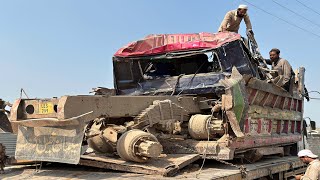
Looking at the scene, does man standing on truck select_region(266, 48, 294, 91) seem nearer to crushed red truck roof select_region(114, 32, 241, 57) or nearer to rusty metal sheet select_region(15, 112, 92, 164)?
crushed red truck roof select_region(114, 32, 241, 57)

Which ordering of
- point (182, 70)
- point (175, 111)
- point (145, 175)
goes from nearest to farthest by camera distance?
point (145, 175), point (175, 111), point (182, 70)

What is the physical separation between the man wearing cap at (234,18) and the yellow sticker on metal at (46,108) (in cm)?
454

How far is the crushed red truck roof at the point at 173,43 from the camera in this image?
20.5ft

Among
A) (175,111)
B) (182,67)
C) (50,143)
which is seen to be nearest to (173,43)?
(182,67)

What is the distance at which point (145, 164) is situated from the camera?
14.0ft

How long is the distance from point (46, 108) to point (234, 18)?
15.4 feet

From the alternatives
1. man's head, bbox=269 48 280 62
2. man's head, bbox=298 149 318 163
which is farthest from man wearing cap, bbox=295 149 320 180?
man's head, bbox=269 48 280 62

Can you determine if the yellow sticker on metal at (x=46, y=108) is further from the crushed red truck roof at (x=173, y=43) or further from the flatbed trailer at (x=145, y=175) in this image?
the crushed red truck roof at (x=173, y=43)

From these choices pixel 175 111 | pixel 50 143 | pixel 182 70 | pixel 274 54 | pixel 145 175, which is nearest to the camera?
pixel 145 175

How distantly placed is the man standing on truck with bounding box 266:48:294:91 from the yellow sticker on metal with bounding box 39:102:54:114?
385 centimetres

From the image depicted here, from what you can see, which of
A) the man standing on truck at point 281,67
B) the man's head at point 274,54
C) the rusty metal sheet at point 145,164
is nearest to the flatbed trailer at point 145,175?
the rusty metal sheet at point 145,164

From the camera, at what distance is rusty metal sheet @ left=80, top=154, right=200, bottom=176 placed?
Answer: 4.18 metres

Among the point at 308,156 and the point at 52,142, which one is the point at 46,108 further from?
the point at 308,156

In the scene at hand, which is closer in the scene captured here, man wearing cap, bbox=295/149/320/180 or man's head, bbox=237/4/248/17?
man wearing cap, bbox=295/149/320/180
